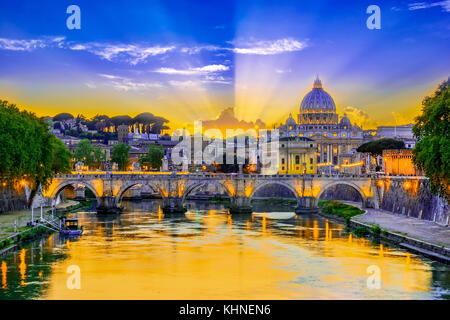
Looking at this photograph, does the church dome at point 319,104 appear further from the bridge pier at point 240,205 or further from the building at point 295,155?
the bridge pier at point 240,205

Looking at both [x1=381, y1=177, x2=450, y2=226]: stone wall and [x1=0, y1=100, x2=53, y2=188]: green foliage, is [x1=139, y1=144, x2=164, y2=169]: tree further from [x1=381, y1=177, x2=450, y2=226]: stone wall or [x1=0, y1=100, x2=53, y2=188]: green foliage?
[x1=381, y1=177, x2=450, y2=226]: stone wall

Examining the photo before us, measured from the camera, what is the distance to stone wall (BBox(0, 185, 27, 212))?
200 ft

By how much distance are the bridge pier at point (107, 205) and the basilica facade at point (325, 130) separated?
91714 millimetres

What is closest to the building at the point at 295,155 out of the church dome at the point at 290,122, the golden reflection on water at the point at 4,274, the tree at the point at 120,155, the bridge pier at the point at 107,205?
the tree at the point at 120,155

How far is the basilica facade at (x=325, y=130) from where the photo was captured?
17588cm

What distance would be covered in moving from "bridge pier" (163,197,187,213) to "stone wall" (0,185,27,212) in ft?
49.9

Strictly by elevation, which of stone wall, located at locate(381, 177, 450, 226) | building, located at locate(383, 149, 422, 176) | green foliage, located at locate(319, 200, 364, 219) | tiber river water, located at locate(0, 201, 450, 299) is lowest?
tiber river water, located at locate(0, 201, 450, 299)

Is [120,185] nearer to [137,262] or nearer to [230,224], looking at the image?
[230,224]

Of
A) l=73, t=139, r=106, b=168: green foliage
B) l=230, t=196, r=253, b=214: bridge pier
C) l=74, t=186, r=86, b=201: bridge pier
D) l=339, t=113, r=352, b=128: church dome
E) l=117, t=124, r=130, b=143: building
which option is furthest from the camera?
l=339, t=113, r=352, b=128: church dome

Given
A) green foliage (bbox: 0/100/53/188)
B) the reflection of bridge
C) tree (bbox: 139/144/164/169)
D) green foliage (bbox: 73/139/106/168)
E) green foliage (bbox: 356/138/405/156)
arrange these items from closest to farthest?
1. green foliage (bbox: 0/100/53/188)
2. the reflection of bridge
3. green foliage (bbox: 356/138/405/156)
4. green foliage (bbox: 73/139/106/168)
5. tree (bbox: 139/144/164/169)

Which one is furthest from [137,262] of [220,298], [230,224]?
[230,224]

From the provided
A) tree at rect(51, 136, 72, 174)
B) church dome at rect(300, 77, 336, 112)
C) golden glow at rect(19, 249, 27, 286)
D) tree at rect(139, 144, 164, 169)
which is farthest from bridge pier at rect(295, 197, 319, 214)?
church dome at rect(300, 77, 336, 112)
